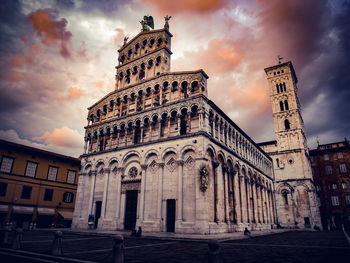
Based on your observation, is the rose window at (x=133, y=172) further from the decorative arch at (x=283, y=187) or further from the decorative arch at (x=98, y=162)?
the decorative arch at (x=283, y=187)

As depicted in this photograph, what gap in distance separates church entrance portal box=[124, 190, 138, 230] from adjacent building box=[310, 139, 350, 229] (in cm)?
4287

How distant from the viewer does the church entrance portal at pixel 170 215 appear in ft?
76.8

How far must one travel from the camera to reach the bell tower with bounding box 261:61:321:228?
45594 millimetres

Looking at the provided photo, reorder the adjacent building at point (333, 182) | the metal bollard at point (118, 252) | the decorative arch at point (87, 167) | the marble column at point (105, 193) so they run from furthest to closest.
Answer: the adjacent building at point (333, 182) < the decorative arch at point (87, 167) < the marble column at point (105, 193) < the metal bollard at point (118, 252)

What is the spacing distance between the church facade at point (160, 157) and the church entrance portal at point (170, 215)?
3.7 inches

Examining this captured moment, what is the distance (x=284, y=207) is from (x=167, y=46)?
3875 cm

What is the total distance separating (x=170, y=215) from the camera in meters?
23.8

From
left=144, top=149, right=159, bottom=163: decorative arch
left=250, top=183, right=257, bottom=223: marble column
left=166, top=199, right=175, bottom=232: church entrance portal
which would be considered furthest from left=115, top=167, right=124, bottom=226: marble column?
left=250, top=183, right=257, bottom=223: marble column

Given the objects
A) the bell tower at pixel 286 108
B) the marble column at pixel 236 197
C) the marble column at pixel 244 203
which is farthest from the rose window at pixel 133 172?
the bell tower at pixel 286 108

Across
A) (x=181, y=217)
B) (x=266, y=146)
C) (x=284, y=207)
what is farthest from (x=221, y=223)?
(x=266, y=146)

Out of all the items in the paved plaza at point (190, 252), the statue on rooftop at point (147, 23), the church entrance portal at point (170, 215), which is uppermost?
the statue on rooftop at point (147, 23)

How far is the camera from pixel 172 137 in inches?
1000

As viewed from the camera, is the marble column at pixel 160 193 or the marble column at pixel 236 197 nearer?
the marble column at pixel 160 193

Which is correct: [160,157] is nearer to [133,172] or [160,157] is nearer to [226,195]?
[133,172]
